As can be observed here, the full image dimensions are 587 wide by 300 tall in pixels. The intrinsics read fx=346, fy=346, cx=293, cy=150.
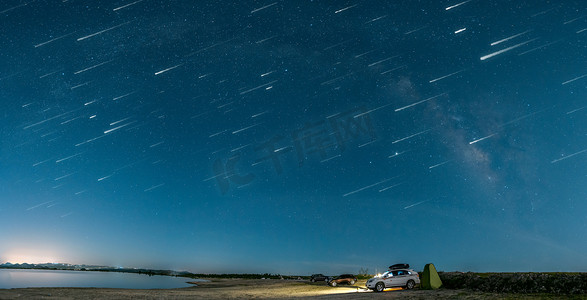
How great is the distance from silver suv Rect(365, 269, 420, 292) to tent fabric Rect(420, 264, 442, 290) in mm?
2223

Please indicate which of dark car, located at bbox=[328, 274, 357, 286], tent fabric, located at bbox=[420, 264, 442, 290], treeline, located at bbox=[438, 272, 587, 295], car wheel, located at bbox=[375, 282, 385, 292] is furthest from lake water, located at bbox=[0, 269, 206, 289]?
treeline, located at bbox=[438, 272, 587, 295]

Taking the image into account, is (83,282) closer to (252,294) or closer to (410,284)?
(252,294)

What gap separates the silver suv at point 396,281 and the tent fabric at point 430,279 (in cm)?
222

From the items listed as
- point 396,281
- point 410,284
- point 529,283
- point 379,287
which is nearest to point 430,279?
point 410,284

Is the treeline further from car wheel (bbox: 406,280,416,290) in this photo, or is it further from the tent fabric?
car wheel (bbox: 406,280,416,290)

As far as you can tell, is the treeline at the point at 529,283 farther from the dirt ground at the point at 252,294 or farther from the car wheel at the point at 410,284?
the car wheel at the point at 410,284

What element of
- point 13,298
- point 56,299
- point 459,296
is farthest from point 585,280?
point 13,298

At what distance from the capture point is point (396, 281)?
29453mm

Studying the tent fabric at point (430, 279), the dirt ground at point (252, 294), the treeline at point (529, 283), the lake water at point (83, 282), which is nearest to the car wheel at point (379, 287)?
the dirt ground at point (252, 294)

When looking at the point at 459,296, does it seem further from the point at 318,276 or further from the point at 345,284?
the point at 318,276

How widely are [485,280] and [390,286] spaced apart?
8.32 m

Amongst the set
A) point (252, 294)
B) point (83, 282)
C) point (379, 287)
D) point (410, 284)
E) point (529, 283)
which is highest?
point (529, 283)

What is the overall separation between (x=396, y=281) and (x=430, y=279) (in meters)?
3.58

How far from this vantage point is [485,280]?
910 inches
